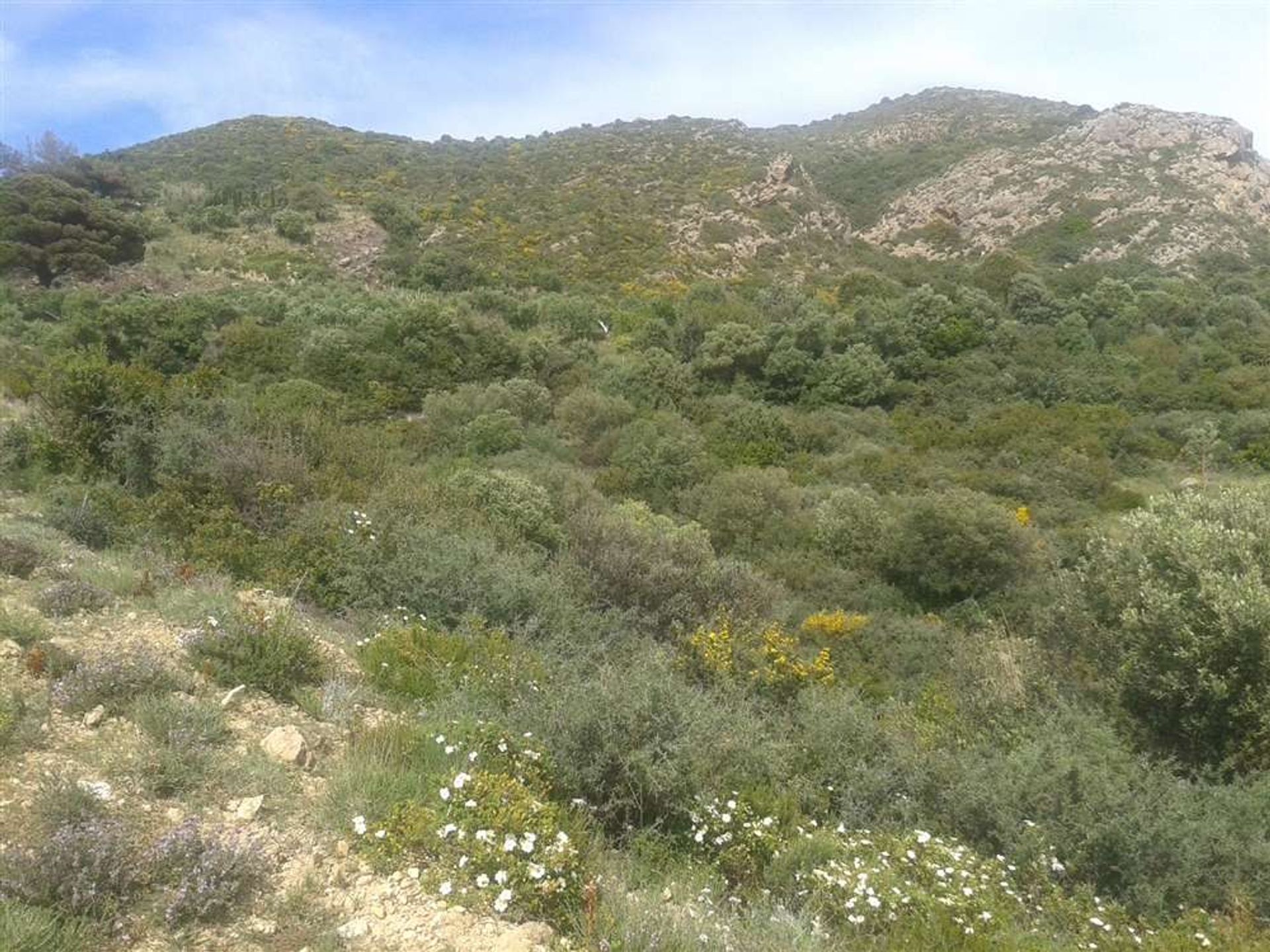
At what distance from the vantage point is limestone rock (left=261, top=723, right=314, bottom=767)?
12.8 ft

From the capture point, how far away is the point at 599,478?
659 inches

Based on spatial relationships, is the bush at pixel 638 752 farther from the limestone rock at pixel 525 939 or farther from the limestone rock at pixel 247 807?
the limestone rock at pixel 247 807

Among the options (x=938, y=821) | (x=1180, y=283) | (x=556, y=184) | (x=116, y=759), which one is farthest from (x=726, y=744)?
(x=556, y=184)

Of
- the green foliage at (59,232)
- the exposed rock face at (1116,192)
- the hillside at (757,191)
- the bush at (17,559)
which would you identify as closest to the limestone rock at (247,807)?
the bush at (17,559)

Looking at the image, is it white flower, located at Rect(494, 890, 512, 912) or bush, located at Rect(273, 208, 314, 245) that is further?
bush, located at Rect(273, 208, 314, 245)

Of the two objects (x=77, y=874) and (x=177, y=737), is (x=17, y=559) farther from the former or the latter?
(x=77, y=874)

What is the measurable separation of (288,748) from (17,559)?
3077 mm

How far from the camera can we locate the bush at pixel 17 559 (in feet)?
17.8

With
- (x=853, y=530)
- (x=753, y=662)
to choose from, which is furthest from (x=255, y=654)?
(x=853, y=530)

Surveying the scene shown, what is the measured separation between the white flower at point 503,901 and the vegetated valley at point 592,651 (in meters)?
Answer: 0.05

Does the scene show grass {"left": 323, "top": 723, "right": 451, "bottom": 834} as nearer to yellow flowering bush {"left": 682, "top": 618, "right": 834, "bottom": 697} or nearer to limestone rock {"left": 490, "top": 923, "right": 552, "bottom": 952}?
limestone rock {"left": 490, "top": 923, "right": 552, "bottom": 952}

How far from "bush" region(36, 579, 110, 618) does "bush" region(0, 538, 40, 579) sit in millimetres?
437

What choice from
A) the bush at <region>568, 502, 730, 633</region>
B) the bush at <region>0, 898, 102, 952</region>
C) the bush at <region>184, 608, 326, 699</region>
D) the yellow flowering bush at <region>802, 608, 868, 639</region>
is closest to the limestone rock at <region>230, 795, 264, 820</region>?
the bush at <region>0, 898, 102, 952</region>

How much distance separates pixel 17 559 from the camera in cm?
550
